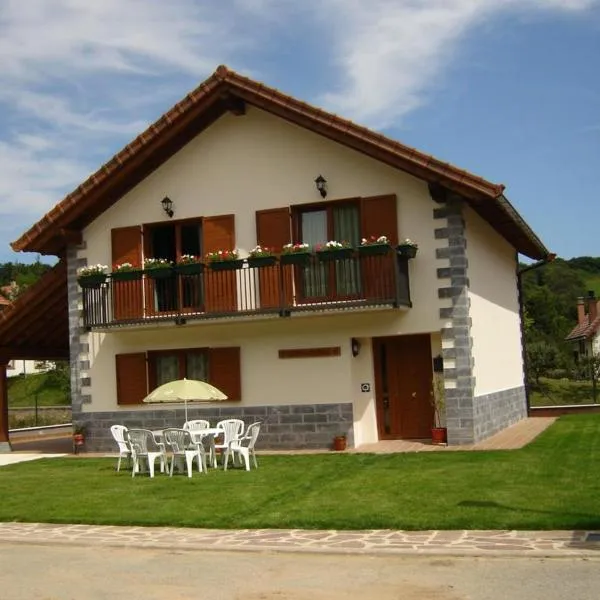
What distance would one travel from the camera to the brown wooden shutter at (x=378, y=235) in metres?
15.0

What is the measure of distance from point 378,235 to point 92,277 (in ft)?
18.0

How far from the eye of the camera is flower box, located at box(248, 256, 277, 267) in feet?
51.5

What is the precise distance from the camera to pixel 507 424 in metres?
18.9

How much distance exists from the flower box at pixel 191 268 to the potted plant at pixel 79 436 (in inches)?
155

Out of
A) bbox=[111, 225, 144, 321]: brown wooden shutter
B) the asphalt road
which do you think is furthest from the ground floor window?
the asphalt road

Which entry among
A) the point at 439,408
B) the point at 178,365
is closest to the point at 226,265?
the point at 178,365

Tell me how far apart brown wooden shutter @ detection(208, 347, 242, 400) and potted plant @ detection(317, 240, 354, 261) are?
263 cm

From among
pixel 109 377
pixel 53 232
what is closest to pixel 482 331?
pixel 109 377

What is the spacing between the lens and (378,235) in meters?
15.7

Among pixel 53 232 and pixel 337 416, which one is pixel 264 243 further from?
pixel 53 232

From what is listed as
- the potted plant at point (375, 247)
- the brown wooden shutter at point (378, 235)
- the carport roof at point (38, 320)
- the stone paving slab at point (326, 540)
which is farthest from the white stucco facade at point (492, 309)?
the carport roof at point (38, 320)

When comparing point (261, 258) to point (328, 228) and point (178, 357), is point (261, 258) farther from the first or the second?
point (178, 357)

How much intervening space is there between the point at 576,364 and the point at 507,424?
11570 millimetres

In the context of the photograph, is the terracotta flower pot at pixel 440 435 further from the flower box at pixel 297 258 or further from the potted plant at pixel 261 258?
the potted plant at pixel 261 258
